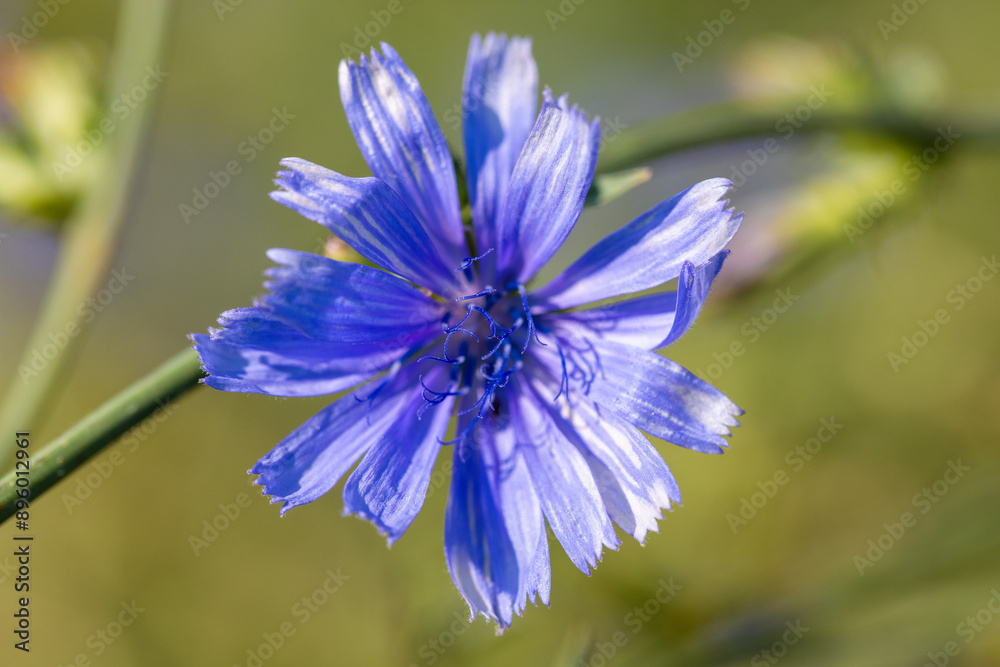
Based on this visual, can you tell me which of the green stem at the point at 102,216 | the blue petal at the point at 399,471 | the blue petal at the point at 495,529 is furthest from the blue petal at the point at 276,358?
the green stem at the point at 102,216

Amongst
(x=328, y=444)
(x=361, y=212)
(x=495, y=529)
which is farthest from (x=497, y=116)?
(x=495, y=529)

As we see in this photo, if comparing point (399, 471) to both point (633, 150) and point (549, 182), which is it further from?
point (633, 150)

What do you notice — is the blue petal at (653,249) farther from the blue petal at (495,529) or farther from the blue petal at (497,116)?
the blue petal at (495,529)

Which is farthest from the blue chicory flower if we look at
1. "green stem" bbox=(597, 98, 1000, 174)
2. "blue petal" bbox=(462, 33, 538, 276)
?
"green stem" bbox=(597, 98, 1000, 174)

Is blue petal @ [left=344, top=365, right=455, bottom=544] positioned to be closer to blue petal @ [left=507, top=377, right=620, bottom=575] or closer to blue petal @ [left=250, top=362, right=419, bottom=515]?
blue petal @ [left=250, top=362, right=419, bottom=515]

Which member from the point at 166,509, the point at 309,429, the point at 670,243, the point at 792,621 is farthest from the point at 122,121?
the point at 166,509

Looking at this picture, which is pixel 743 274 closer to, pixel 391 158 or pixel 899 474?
pixel 391 158
